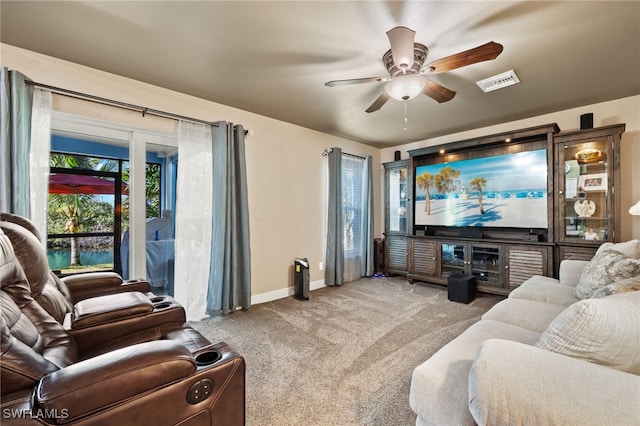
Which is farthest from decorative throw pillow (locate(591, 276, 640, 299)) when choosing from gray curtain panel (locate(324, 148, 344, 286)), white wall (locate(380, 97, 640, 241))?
gray curtain panel (locate(324, 148, 344, 286))

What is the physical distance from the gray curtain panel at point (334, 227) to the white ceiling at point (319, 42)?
1.35m

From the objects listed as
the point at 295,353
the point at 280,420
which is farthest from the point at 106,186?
the point at 280,420

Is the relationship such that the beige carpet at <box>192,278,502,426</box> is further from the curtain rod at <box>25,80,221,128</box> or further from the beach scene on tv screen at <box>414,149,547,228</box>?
the curtain rod at <box>25,80,221,128</box>

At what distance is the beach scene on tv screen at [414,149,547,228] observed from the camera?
3.56 metres

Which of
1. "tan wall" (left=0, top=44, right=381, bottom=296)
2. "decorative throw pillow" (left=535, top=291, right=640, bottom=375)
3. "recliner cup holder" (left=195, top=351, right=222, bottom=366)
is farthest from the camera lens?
"tan wall" (left=0, top=44, right=381, bottom=296)

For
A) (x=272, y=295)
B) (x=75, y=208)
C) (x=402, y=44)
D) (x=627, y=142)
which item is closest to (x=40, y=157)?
(x=75, y=208)

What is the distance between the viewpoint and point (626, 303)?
0.97 meters

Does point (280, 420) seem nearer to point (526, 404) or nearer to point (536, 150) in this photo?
point (526, 404)

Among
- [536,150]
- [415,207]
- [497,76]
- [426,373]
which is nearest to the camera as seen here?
[426,373]

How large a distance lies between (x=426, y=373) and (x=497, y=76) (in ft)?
8.83

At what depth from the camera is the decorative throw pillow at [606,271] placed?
172 cm

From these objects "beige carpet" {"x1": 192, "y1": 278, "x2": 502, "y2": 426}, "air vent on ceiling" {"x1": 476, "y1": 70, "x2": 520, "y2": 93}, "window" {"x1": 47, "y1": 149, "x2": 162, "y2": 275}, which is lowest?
"beige carpet" {"x1": 192, "y1": 278, "x2": 502, "y2": 426}

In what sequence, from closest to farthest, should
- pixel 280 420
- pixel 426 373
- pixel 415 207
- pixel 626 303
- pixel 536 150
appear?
pixel 626 303
pixel 426 373
pixel 280 420
pixel 536 150
pixel 415 207

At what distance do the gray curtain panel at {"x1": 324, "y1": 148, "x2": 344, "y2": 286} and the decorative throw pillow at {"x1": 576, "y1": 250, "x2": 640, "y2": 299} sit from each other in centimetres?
286
